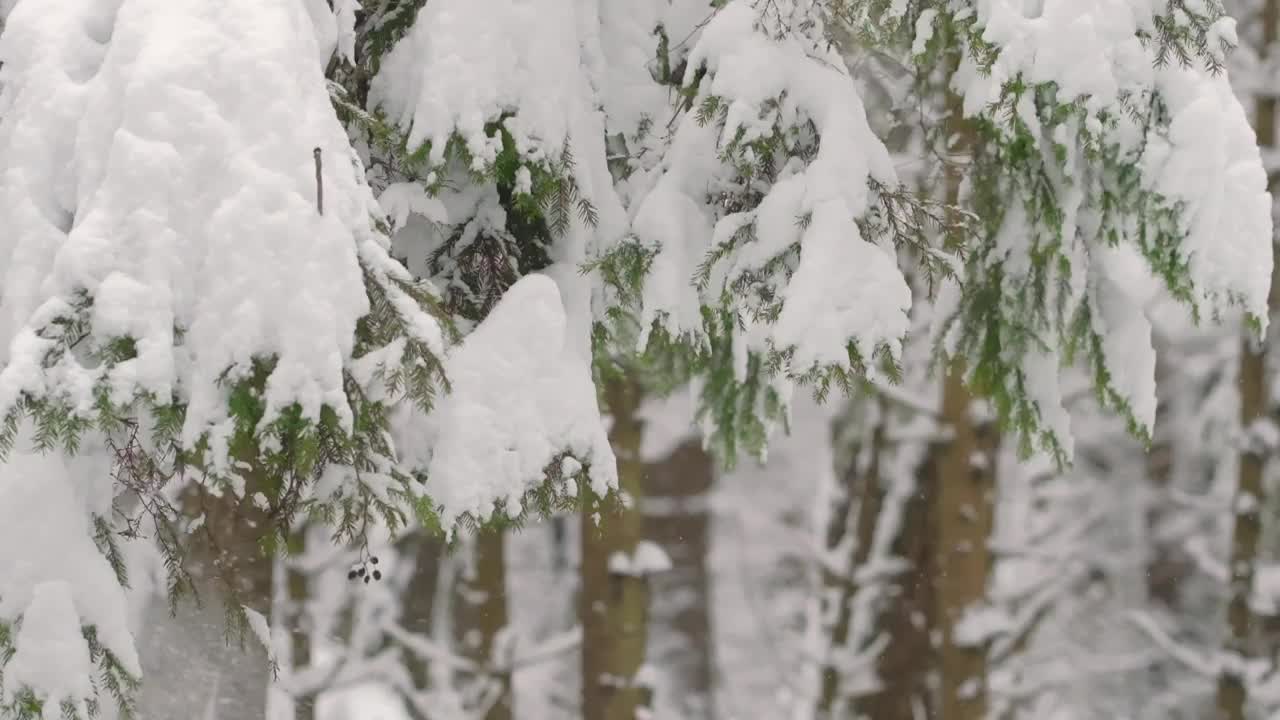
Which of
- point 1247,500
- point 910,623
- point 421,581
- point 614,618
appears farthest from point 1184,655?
point 421,581

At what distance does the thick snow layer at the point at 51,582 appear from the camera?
8.93 ft

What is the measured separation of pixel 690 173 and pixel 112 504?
2.03 m

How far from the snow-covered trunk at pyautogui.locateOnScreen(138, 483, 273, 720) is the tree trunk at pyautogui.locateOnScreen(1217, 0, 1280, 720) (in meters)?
7.13

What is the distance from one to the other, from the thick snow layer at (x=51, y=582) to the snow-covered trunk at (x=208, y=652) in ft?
2.42

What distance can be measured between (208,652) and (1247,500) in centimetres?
782

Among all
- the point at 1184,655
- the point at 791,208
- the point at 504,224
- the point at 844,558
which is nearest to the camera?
→ the point at 791,208

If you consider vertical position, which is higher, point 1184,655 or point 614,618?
point 1184,655

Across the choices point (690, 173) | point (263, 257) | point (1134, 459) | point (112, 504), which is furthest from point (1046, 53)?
point (1134, 459)

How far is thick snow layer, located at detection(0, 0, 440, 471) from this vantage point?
8.29ft

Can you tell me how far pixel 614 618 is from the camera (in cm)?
632

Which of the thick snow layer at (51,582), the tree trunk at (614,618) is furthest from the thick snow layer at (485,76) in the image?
the tree trunk at (614,618)

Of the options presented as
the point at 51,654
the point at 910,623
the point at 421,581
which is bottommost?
the point at 421,581

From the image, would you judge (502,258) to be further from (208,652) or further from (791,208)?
(208,652)

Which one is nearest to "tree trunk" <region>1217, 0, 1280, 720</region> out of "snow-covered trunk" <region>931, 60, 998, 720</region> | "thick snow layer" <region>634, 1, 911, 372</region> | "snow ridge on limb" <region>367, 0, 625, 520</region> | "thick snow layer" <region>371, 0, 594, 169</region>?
"snow-covered trunk" <region>931, 60, 998, 720</region>
